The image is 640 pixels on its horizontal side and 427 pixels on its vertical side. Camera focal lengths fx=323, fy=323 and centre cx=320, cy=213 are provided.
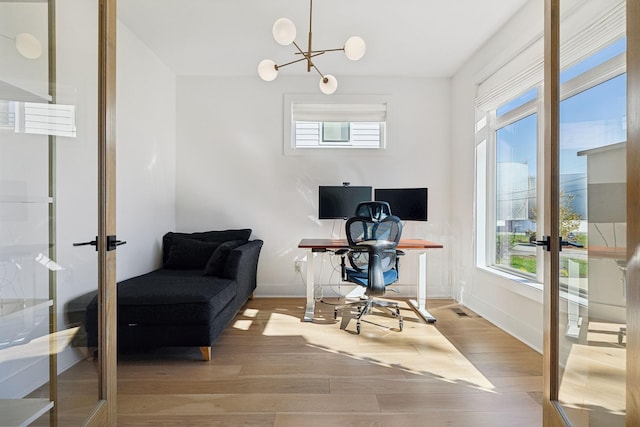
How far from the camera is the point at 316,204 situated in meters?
4.02

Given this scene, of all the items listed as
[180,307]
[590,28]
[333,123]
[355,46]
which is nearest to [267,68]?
[355,46]

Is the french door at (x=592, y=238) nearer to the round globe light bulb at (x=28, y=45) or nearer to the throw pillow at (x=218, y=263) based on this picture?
the round globe light bulb at (x=28, y=45)

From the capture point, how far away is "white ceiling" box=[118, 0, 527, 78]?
2.68m

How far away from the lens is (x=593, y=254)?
132cm

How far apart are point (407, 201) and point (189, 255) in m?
2.45

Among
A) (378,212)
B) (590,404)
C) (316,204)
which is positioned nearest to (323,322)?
(378,212)

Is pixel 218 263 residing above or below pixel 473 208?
below

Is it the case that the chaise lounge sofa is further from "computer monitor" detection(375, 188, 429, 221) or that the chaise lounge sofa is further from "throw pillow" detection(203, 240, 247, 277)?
"computer monitor" detection(375, 188, 429, 221)

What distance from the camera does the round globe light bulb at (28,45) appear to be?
1.32 m

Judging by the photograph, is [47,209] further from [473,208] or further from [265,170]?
[473,208]

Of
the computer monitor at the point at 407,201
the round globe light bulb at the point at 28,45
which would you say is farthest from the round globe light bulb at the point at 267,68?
the computer monitor at the point at 407,201

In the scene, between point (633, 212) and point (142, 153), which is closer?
point (633, 212)

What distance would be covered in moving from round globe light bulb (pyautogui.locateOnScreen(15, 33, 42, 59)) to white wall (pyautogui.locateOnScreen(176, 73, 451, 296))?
2637mm

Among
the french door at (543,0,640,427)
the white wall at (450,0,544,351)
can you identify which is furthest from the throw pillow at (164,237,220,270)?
the french door at (543,0,640,427)
